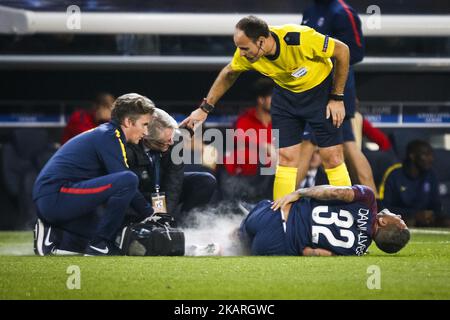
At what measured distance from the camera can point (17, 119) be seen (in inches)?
404

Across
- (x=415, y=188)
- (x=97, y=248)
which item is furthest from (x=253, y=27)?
(x=415, y=188)

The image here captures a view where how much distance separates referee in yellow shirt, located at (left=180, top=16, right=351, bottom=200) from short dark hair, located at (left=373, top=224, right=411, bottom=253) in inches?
32.7

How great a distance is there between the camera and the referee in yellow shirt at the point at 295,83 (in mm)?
6785

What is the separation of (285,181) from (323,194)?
100 centimetres

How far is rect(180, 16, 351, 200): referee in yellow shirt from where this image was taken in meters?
6.79

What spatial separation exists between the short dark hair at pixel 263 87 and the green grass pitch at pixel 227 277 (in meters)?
3.51

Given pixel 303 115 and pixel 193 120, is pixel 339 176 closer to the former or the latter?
pixel 303 115

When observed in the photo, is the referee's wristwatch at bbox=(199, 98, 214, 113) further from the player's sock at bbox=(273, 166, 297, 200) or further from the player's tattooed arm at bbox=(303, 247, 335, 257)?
the player's tattooed arm at bbox=(303, 247, 335, 257)

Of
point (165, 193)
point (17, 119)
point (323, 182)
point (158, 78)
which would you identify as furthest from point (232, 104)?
point (165, 193)

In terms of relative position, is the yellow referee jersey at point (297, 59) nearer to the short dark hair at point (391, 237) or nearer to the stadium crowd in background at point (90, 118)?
the short dark hair at point (391, 237)

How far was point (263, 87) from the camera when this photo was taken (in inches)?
395

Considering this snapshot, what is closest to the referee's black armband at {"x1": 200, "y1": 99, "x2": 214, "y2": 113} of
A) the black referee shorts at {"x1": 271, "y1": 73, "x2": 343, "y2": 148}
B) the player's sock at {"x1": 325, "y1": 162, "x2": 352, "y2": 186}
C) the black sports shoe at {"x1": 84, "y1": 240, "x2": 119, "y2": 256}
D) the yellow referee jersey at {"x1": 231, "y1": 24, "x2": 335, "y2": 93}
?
the yellow referee jersey at {"x1": 231, "y1": 24, "x2": 335, "y2": 93}

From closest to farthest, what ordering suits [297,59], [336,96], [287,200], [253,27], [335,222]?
[335,222] → [287,200] → [253,27] → [297,59] → [336,96]

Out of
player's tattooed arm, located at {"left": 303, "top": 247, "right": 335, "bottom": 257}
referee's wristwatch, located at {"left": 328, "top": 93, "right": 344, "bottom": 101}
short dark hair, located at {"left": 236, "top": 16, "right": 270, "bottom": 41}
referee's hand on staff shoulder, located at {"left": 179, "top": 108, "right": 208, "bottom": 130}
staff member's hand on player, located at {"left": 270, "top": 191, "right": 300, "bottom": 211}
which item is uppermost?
short dark hair, located at {"left": 236, "top": 16, "right": 270, "bottom": 41}
